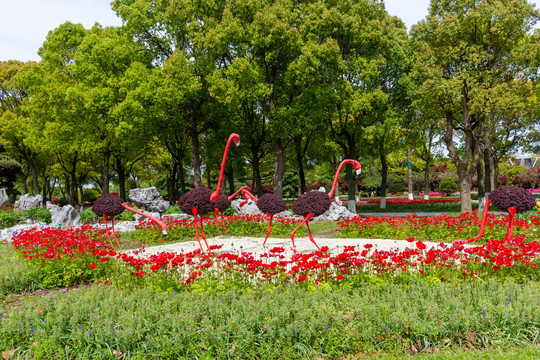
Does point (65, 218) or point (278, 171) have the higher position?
point (278, 171)

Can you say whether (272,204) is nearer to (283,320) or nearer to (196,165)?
(283,320)

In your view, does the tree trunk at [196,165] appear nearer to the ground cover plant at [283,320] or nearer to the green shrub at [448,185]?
the ground cover plant at [283,320]

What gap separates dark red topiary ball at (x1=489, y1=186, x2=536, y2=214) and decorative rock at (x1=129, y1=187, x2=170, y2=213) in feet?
46.3

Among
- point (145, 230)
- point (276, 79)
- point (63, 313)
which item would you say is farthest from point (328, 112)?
point (63, 313)

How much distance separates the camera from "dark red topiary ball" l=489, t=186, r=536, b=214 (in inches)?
288

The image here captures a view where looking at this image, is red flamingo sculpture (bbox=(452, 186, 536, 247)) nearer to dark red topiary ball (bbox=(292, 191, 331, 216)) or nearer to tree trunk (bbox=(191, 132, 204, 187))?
dark red topiary ball (bbox=(292, 191, 331, 216))

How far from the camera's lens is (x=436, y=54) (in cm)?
1689

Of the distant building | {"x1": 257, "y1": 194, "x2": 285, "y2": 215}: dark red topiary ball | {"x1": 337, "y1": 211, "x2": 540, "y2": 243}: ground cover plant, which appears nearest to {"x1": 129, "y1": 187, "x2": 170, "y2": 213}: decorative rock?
{"x1": 257, "y1": 194, "x2": 285, "y2": 215}: dark red topiary ball

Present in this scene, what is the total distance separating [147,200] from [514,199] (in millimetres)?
14732

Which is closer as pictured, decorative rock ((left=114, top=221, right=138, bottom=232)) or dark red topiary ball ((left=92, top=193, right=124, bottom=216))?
dark red topiary ball ((left=92, top=193, right=124, bottom=216))

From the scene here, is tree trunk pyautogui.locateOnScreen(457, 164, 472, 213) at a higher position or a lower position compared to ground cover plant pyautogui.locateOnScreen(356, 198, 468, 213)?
higher

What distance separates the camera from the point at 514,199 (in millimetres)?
7328

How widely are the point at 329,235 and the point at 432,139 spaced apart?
19642 millimetres

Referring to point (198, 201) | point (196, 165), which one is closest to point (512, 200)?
point (198, 201)
